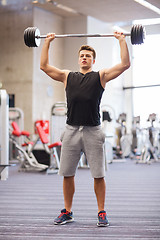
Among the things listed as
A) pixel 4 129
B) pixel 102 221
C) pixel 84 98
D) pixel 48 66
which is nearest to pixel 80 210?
pixel 102 221

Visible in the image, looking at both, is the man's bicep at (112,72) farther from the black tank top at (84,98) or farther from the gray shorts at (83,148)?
the gray shorts at (83,148)

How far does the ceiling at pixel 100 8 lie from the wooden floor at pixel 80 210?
667cm

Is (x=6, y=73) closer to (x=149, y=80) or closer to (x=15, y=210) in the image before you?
(x=149, y=80)

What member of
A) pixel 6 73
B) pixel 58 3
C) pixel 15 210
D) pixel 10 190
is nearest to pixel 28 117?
pixel 6 73

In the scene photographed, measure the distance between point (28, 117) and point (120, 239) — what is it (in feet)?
32.9

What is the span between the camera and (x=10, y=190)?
16.5 ft

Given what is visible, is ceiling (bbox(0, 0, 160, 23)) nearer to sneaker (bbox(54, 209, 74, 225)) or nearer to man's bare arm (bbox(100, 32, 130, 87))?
man's bare arm (bbox(100, 32, 130, 87))

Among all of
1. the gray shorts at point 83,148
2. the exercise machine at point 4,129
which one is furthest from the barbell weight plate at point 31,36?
the exercise machine at point 4,129

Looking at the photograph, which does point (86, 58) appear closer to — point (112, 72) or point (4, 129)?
point (112, 72)

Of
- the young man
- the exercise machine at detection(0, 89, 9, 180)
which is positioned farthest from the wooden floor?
the exercise machine at detection(0, 89, 9, 180)

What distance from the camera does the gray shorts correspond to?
2.96 m

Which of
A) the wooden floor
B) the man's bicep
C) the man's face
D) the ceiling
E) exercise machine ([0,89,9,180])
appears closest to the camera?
the wooden floor

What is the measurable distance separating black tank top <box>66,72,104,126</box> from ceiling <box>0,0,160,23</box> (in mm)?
8113

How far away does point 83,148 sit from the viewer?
119 inches
